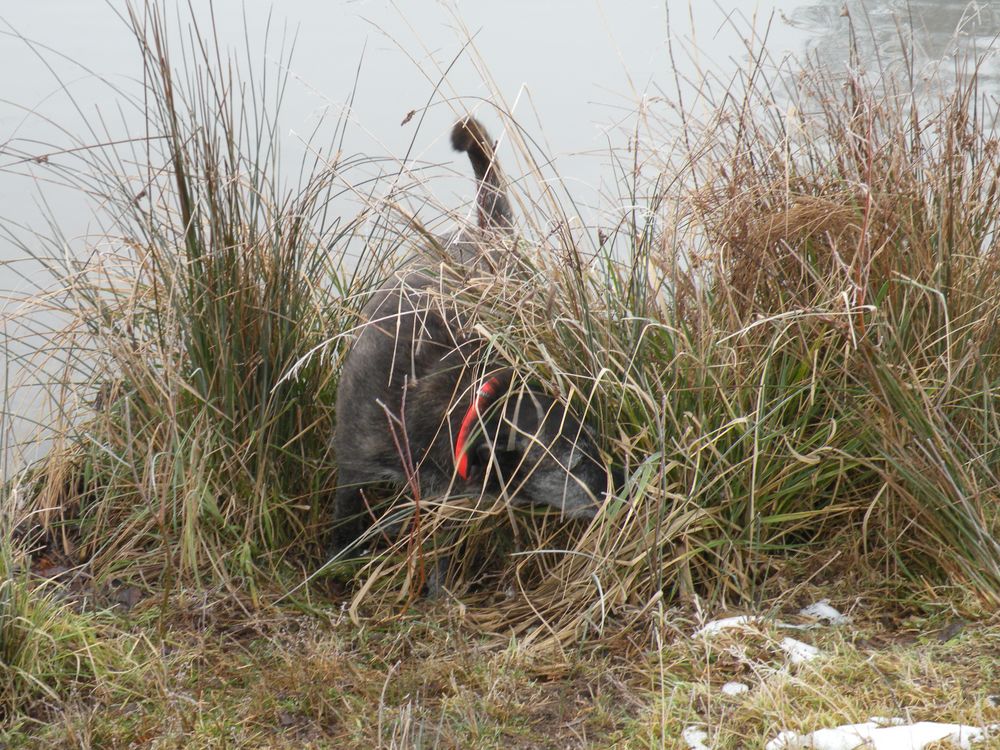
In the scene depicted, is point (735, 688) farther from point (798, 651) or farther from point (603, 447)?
point (603, 447)

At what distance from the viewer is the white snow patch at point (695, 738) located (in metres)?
2.73

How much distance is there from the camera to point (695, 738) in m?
2.78

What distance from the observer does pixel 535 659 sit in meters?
3.36

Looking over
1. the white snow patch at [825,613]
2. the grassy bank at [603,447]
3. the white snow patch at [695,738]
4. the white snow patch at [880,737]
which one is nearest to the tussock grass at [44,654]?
the grassy bank at [603,447]

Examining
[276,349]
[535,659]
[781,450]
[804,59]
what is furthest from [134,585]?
[804,59]

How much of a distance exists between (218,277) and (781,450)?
2.13 meters

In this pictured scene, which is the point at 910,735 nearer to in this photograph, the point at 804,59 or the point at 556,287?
the point at 556,287

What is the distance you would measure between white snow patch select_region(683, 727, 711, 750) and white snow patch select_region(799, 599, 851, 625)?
29.8 inches

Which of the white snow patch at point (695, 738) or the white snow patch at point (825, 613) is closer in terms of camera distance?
the white snow patch at point (695, 738)

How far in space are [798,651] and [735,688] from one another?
0.25m

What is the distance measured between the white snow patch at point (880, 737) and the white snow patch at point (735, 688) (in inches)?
10.3

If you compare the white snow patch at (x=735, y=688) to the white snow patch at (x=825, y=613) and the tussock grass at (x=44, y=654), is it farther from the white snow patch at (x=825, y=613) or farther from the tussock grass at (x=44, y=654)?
the tussock grass at (x=44, y=654)

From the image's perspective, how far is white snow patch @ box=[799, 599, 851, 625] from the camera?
131 inches

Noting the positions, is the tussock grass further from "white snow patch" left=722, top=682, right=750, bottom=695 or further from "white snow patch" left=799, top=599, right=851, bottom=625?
"white snow patch" left=799, top=599, right=851, bottom=625
